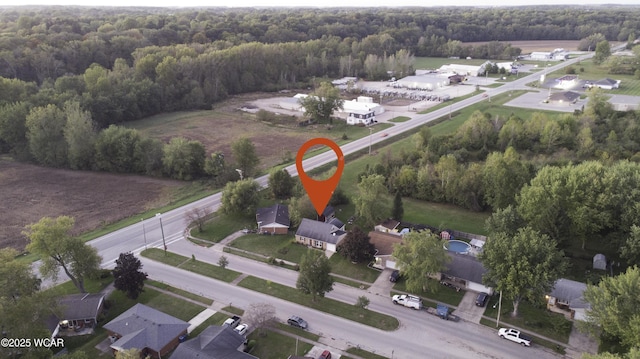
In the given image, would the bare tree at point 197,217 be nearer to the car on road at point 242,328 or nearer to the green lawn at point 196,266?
the green lawn at point 196,266

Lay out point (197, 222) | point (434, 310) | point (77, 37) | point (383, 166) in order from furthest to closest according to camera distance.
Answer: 1. point (77, 37)
2. point (383, 166)
3. point (197, 222)
4. point (434, 310)

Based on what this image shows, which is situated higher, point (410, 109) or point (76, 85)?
point (76, 85)

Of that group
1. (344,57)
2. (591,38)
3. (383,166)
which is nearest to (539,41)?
(591,38)

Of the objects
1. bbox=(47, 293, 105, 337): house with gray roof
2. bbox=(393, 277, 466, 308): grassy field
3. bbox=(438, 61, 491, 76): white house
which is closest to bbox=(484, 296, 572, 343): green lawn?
bbox=(393, 277, 466, 308): grassy field

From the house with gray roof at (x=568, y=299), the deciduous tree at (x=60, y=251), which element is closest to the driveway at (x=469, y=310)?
the house with gray roof at (x=568, y=299)

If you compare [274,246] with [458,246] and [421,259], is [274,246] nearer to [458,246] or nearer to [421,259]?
[421,259]

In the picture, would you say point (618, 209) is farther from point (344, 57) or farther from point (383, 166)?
point (344, 57)

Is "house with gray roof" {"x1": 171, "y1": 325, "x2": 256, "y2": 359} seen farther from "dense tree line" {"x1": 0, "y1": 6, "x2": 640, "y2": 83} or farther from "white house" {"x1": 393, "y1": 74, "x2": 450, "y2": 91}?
"white house" {"x1": 393, "y1": 74, "x2": 450, "y2": 91}

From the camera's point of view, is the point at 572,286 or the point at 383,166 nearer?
the point at 572,286
